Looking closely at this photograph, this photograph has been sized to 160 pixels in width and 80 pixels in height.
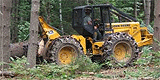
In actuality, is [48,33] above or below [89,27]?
below

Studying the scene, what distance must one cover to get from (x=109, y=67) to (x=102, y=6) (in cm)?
309

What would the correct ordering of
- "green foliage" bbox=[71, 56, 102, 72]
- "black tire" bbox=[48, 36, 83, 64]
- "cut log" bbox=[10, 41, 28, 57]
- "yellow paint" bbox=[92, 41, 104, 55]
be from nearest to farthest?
1. "green foliage" bbox=[71, 56, 102, 72]
2. "black tire" bbox=[48, 36, 83, 64]
3. "yellow paint" bbox=[92, 41, 104, 55]
4. "cut log" bbox=[10, 41, 28, 57]

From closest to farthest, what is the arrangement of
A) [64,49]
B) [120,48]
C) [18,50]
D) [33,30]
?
[33,30], [64,49], [120,48], [18,50]

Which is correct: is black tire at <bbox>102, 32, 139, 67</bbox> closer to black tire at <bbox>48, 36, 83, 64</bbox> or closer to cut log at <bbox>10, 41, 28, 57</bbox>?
black tire at <bbox>48, 36, 83, 64</bbox>

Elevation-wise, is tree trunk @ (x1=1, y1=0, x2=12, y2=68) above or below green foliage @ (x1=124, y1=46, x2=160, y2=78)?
above

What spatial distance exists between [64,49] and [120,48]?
94.0 inches

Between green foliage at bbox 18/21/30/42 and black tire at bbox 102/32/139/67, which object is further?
green foliage at bbox 18/21/30/42

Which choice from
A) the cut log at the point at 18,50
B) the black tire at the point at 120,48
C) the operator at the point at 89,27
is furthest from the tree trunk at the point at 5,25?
the cut log at the point at 18,50

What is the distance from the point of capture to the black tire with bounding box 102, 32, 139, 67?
11.5 m

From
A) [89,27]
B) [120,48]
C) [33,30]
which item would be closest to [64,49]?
[89,27]

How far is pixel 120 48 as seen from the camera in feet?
40.1

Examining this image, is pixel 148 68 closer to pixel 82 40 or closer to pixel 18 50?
pixel 82 40

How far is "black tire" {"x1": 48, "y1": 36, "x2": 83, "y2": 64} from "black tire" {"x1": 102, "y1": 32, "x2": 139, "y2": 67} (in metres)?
1.10

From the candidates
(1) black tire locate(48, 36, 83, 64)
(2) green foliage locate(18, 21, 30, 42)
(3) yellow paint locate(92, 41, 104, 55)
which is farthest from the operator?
(2) green foliage locate(18, 21, 30, 42)
